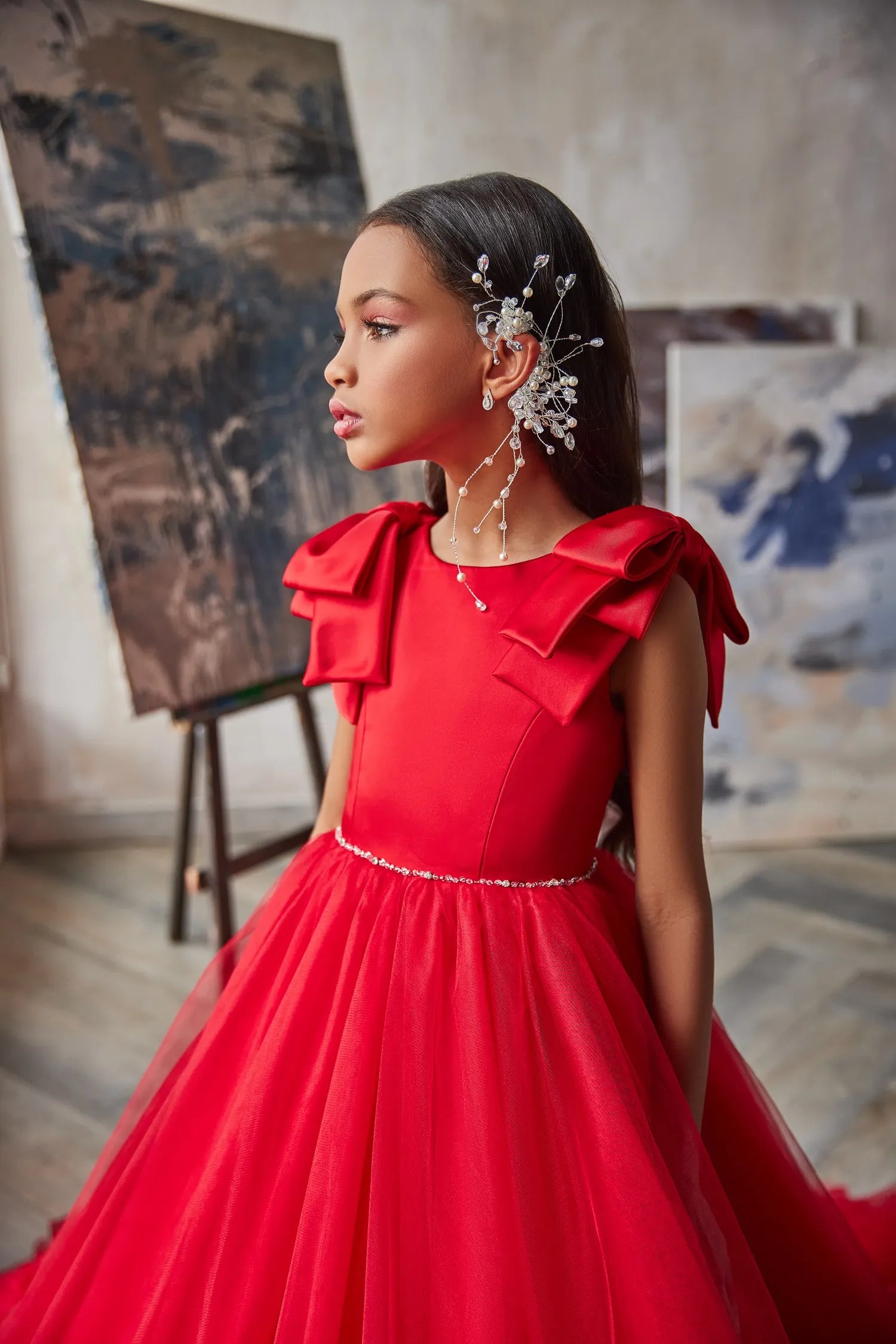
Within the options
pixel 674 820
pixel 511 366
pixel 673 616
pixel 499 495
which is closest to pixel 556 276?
pixel 511 366

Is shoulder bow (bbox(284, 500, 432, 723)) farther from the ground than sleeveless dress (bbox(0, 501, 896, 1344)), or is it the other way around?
shoulder bow (bbox(284, 500, 432, 723))

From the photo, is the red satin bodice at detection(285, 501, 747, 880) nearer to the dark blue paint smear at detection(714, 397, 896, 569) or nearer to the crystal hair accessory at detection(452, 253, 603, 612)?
the crystal hair accessory at detection(452, 253, 603, 612)

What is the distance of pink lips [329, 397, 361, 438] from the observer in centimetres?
105

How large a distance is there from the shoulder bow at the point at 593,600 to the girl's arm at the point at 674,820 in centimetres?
4

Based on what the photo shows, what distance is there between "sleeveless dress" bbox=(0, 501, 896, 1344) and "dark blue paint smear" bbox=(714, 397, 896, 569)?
186 cm

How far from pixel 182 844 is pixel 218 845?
1.68 feet

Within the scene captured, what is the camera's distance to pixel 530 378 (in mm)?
1037

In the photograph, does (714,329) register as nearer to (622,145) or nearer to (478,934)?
(622,145)

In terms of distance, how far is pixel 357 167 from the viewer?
6.81 feet

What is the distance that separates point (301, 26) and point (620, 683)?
234 centimetres

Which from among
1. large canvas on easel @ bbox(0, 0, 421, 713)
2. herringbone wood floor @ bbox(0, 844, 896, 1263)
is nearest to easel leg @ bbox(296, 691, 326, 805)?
large canvas on easel @ bbox(0, 0, 421, 713)

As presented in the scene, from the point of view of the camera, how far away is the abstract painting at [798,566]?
9.46ft

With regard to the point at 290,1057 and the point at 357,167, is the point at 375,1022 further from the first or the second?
the point at 357,167

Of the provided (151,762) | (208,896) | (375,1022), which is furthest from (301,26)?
(375,1022)
